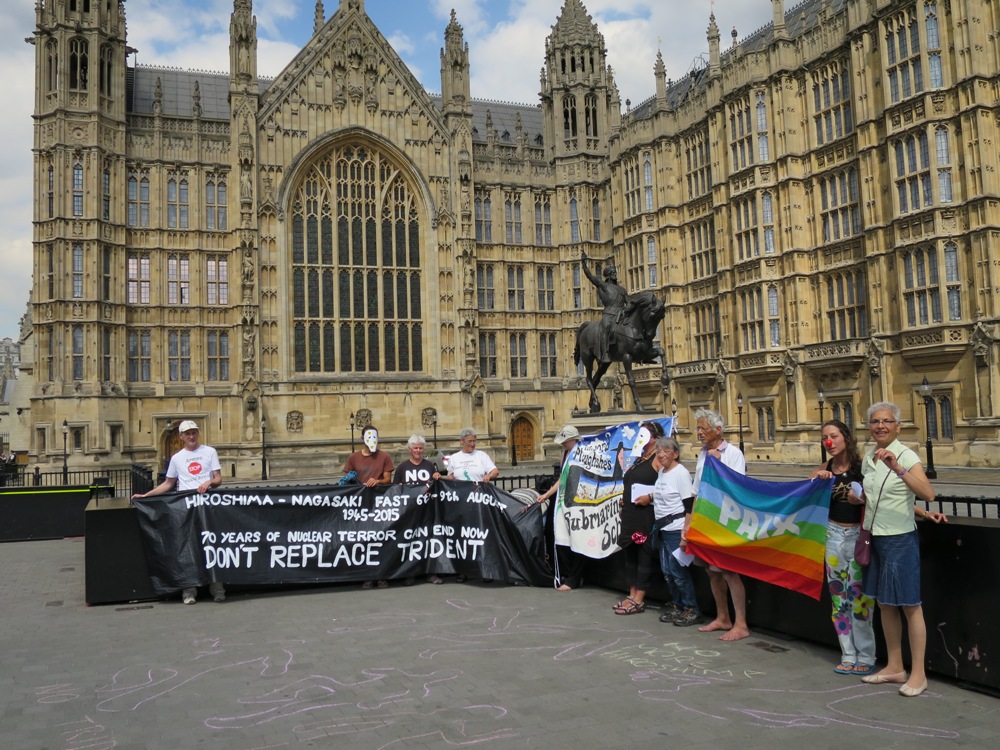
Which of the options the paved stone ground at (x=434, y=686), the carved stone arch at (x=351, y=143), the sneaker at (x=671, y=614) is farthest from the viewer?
the carved stone arch at (x=351, y=143)

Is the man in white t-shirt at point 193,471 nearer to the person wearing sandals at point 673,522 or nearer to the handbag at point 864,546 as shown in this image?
the person wearing sandals at point 673,522

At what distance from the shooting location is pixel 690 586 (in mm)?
9297

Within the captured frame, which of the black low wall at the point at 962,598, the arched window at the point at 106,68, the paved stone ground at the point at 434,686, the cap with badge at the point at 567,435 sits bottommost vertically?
the paved stone ground at the point at 434,686

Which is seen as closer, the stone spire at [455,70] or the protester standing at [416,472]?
the protester standing at [416,472]

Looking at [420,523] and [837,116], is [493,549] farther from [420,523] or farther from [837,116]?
[837,116]

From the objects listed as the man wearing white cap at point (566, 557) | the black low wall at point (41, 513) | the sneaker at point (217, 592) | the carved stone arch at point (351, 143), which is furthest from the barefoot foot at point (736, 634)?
the carved stone arch at point (351, 143)

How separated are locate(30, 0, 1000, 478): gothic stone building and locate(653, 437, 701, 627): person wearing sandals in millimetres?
22624

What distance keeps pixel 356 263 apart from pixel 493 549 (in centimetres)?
3398

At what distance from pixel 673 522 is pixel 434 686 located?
11.5 feet

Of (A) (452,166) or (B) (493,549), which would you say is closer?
(B) (493,549)

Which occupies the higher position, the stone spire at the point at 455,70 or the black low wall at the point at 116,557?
the stone spire at the point at 455,70

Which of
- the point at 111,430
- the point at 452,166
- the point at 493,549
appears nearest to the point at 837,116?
the point at 452,166

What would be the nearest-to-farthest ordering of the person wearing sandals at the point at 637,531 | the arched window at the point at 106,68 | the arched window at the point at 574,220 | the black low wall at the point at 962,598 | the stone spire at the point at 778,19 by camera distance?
the black low wall at the point at 962,598 < the person wearing sandals at the point at 637,531 < the stone spire at the point at 778,19 < the arched window at the point at 106,68 < the arched window at the point at 574,220

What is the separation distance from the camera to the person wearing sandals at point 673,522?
928cm
